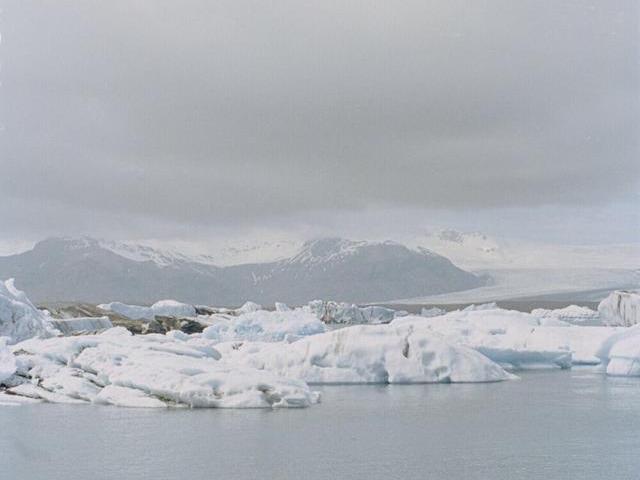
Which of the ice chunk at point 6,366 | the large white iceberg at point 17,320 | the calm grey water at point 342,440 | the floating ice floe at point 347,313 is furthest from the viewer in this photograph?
the floating ice floe at point 347,313

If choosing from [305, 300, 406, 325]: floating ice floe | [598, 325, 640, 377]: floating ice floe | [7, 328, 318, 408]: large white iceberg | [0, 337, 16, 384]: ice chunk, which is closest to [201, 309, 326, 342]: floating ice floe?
[598, 325, 640, 377]: floating ice floe

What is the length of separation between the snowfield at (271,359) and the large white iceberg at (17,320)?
43 millimetres

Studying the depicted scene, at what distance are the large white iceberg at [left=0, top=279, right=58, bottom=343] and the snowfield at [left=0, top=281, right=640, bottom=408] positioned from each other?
4 cm

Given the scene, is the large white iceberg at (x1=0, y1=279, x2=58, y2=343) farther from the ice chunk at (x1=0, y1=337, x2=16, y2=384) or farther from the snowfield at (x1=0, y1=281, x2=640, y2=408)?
the ice chunk at (x1=0, y1=337, x2=16, y2=384)

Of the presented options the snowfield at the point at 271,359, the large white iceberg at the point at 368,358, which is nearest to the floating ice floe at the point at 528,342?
the snowfield at the point at 271,359

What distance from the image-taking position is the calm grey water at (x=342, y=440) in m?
14.8

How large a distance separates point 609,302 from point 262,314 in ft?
94.4

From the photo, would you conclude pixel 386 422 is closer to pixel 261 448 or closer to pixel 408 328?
pixel 261 448

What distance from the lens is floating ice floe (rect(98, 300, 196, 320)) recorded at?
70.2 meters

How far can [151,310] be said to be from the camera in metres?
71.4

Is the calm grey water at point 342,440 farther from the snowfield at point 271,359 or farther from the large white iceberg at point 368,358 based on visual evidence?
the large white iceberg at point 368,358

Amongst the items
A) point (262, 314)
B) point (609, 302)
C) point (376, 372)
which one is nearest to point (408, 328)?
point (376, 372)

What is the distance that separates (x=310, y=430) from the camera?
735 inches

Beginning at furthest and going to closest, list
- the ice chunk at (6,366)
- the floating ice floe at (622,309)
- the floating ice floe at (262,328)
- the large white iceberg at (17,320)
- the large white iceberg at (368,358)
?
1. the floating ice floe at (622,309)
2. the floating ice floe at (262,328)
3. the large white iceberg at (17,320)
4. the large white iceberg at (368,358)
5. the ice chunk at (6,366)
